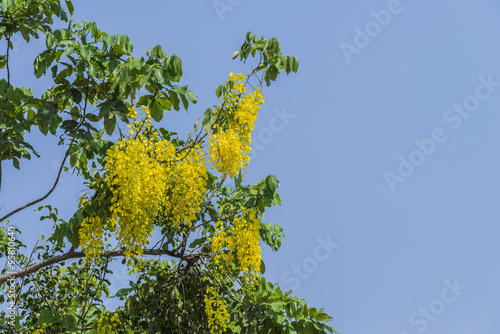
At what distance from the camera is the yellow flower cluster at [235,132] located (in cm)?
444

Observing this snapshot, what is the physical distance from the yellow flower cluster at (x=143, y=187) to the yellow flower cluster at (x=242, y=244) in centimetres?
33

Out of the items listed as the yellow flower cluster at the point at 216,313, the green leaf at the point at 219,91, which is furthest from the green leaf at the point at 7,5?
the yellow flower cluster at the point at 216,313

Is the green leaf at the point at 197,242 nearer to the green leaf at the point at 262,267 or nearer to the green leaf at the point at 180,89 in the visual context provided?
the green leaf at the point at 262,267

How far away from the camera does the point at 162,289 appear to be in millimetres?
4973

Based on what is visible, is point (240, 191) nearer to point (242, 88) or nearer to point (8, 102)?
point (242, 88)

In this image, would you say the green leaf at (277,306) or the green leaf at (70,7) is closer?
the green leaf at (277,306)

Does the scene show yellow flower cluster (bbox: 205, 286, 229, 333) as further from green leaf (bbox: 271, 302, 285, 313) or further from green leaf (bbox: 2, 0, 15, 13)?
green leaf (bbox: 2, 0, 15, 13)

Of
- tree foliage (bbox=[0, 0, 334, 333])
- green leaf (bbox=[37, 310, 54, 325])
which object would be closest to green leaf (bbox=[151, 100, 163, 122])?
tree foliage (bbox=[0, 0, 334, 333])

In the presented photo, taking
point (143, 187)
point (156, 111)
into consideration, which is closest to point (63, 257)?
point (143, 187)

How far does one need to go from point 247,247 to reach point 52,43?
6.62 feet

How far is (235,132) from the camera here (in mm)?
4562

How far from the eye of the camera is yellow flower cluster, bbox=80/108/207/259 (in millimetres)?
4074

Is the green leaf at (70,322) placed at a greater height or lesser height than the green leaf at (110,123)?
lesser

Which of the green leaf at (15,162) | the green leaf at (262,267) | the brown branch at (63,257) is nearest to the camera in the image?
the brown branch at (63,257)
